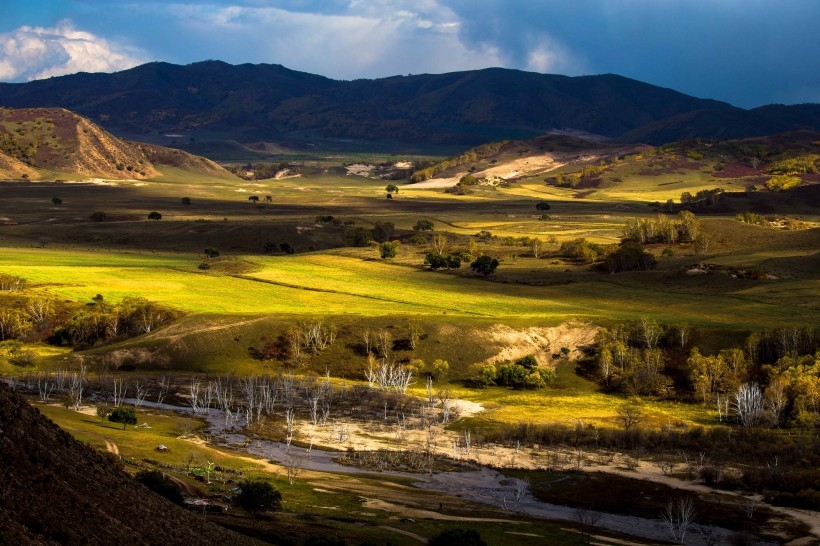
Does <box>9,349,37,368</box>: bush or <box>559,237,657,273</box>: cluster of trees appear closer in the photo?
<box>9,349,37,368</box>: bush

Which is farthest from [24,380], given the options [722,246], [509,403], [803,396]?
[722,246]

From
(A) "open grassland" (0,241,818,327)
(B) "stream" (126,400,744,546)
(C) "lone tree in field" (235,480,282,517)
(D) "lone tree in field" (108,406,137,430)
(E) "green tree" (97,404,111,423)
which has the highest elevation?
(A) "open grassland" (0,241,818,327)

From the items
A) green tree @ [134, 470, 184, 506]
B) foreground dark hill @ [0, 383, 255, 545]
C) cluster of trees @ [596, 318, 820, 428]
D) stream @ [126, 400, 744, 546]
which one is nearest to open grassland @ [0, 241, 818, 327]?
cluster of trees @ [596, 318, 820, 428]

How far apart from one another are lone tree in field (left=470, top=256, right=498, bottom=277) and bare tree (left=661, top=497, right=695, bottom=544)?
98716 millimetres

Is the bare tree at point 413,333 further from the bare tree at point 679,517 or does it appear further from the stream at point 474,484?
the bare tree at point 679,517

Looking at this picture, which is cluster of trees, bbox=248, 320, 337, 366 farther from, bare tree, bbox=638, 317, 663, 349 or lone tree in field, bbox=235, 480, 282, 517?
lone tree in field, bbox=235, 480, 282, 517

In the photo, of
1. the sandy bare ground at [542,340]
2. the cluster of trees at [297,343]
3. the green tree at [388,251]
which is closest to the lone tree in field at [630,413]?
the sandy bare ground at [542,340]

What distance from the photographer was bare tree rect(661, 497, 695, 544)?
65062 mm

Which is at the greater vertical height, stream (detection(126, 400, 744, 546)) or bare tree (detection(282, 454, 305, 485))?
bare tree (detection(282, 454, 305, 485))

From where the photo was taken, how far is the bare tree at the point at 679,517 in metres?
65.1

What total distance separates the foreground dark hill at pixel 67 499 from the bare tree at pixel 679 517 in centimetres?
3176

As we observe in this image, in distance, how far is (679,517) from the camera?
225 feet

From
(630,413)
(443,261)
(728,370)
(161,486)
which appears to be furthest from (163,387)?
(443,261)

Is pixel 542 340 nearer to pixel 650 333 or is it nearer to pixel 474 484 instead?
pixel 650 333
